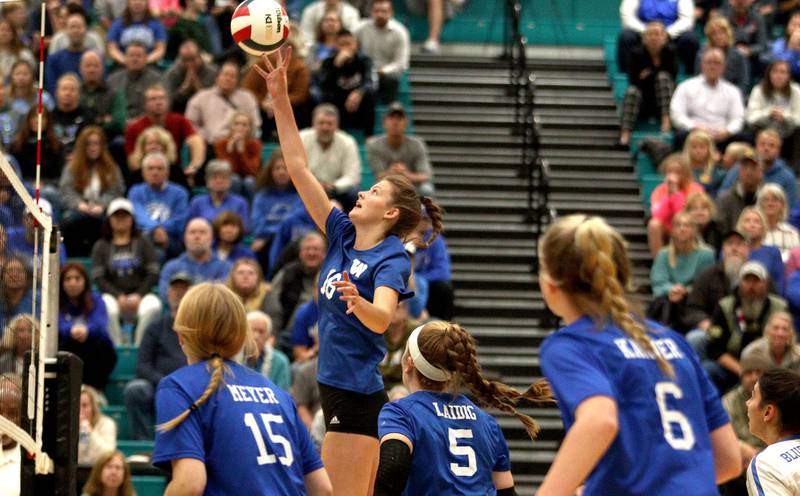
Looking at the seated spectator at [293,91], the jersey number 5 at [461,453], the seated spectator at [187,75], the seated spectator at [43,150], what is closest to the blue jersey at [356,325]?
the jersey number 5 at [461,453]

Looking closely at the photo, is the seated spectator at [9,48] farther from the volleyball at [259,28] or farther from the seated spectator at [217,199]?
the volleyball at [259,28]

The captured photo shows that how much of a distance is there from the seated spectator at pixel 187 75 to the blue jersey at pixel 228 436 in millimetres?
10619

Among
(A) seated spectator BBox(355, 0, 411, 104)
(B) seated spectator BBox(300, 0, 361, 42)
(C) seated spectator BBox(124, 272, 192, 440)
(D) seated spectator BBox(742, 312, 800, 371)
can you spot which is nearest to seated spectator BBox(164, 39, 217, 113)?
(B) seated spectator BBox(300, 0, 361, 42)

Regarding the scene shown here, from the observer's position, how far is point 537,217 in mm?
13625

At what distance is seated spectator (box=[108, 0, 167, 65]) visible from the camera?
53.7 ft

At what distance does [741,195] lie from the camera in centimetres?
1366

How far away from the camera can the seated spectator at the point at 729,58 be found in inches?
635

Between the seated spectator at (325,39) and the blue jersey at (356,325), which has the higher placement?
the seated spectator at (325,39)

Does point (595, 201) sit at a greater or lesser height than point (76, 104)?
lesser

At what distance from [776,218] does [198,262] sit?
5645 mm

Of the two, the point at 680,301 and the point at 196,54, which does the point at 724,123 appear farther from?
the point at 196,54

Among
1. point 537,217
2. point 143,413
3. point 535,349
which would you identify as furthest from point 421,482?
point 537,217

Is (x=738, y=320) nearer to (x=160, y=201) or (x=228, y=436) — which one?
(x=160, y=201)

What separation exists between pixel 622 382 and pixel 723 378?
307 inches
